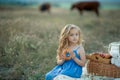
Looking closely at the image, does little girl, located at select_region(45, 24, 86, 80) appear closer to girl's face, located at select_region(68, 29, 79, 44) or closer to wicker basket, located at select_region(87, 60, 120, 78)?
girl's face, located at select_region(68, 29, 79, 44)

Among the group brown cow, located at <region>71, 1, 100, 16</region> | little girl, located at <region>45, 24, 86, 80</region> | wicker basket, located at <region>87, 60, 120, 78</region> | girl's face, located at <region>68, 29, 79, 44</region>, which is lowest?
wicker basket, located at <region>87, 60, 120, 78</region>

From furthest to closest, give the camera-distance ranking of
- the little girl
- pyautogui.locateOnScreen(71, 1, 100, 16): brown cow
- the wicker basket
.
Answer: pyautogui.locateOnScreen(71, 1, 100, 16): brown cow
the wicker basket
the little girl

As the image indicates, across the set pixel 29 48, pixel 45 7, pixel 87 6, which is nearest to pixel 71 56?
pixel 29 48

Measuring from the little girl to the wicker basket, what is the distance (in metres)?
0.68

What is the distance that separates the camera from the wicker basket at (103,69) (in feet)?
18.9

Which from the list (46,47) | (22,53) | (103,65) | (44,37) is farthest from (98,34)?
(103,65)

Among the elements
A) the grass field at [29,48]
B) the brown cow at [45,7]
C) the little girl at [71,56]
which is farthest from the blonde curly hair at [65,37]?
the brown cow at [45,7]

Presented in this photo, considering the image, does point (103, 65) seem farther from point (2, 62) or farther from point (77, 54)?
point (2, 62)

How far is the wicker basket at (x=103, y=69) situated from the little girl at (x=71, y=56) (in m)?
0.68

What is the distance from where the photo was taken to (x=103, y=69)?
5.82 meters

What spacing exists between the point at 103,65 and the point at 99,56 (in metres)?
0.18

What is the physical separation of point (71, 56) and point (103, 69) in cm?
87

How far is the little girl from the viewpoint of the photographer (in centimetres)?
519

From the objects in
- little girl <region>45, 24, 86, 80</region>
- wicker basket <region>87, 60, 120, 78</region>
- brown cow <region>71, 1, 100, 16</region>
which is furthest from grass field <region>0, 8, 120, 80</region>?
brown cow <region>71, 1, 100, 16</region>
